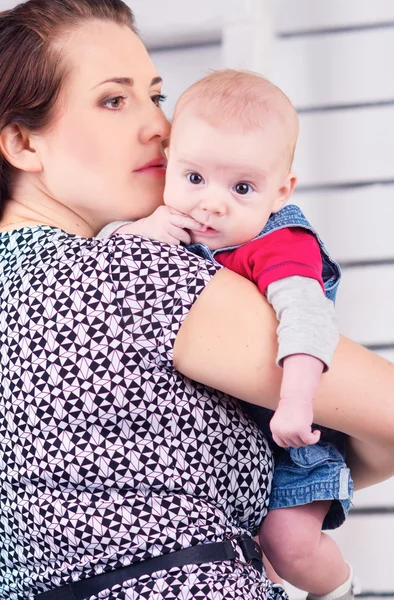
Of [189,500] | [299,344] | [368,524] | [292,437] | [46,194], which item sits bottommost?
[368,524]

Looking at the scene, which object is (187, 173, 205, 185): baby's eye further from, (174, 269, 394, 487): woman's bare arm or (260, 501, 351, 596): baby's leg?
(260, 501, 351, 596): baby's leg

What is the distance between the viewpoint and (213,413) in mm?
1299

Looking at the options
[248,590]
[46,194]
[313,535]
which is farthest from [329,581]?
[46,194]

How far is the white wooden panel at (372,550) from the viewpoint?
2.47m

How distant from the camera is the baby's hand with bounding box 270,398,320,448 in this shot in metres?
1.16

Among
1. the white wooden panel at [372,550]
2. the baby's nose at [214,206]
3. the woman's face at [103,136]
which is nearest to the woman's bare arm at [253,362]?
the baby's nose at [214,206]

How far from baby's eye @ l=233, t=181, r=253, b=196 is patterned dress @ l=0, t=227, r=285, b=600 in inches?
6.8

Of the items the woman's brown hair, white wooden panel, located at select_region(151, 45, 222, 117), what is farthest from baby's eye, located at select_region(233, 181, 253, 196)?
white wooden panel, located at select_region(151, 45, 222, 117)

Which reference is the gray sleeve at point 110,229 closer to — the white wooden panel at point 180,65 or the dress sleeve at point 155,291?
the dress sleeve at point 155,291

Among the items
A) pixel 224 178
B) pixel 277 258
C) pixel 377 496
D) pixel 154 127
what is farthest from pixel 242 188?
pixel 377 496

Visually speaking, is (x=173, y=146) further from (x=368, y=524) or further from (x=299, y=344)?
(x=368, y=524)

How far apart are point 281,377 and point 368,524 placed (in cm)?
140

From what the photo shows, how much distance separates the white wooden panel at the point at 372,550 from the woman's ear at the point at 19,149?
148cm

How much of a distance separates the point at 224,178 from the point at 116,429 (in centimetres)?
44
